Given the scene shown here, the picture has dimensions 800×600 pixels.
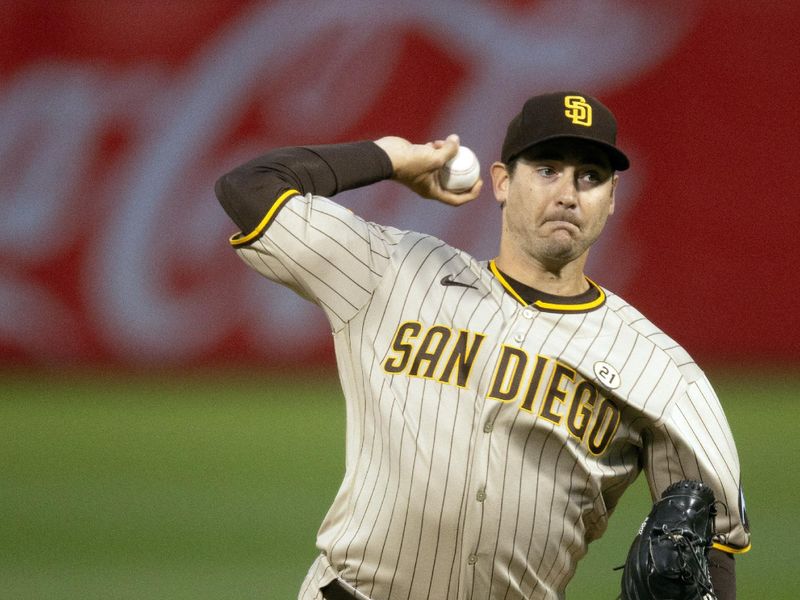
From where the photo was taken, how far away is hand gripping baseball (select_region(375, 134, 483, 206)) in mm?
3961

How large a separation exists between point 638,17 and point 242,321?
388 cm

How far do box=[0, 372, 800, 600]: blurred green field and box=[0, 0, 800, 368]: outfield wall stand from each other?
1.18 feet

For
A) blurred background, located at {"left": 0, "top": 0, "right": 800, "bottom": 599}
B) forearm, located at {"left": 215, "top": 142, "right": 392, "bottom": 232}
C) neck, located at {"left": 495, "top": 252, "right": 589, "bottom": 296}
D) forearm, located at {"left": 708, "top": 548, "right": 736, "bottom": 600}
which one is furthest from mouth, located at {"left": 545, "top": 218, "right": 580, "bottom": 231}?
blurred background, located at {"left": 0, "top": 0, "right": 800, "bottom": 599}

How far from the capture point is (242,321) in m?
10.4

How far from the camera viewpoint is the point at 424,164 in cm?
398

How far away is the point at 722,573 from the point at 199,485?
210 inches

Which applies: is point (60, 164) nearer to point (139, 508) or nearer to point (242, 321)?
point (242, 321)

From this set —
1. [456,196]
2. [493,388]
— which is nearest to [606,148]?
[456,196]

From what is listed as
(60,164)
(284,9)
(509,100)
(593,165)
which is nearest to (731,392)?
(509,100)

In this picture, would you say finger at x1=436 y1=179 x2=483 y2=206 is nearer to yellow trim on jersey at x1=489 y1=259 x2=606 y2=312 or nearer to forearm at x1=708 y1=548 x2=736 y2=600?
yellow trim on jersey at x1=489 y1=259 x2=606 y2=312

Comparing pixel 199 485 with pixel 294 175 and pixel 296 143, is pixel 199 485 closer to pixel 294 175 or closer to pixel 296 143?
pixel 296 143

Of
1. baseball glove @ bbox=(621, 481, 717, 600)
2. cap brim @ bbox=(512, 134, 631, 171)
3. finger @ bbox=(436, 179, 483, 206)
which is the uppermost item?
cap brim @ bbox=(512, 134, 631, 171)

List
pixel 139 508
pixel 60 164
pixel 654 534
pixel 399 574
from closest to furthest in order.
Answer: pixel 654 534 → pixel 399 574 → pixel 139 508 → pixel 60 164

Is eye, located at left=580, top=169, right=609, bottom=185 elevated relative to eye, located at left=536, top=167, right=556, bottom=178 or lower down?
elevated
